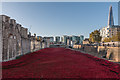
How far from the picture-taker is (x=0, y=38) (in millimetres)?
7438

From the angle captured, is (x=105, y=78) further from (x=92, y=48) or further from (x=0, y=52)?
(x=92, y=48)

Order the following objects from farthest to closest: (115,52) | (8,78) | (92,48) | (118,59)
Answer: (92,48) → (115,52) → (118,59) → (8,78)

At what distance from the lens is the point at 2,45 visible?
754 cm

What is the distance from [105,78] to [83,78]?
106 centimetres

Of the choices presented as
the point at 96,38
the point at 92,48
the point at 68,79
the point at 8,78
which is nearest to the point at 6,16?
the point at 8,78

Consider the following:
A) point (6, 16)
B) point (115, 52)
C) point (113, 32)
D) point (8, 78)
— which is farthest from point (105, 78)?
point (113, 32)

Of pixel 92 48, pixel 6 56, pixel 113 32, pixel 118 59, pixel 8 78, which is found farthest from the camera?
pixel 113 32

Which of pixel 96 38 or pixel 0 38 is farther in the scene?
pixel 96 38

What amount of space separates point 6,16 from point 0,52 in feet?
14.1

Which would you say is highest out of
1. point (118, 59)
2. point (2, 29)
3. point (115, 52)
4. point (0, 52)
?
point (2, 29)

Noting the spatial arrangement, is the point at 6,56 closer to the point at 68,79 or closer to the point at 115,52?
the point at 68,79

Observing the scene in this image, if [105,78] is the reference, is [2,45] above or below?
above

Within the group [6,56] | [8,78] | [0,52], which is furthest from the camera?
[6,56]

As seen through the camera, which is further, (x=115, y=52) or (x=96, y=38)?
(x=96, y=38)
